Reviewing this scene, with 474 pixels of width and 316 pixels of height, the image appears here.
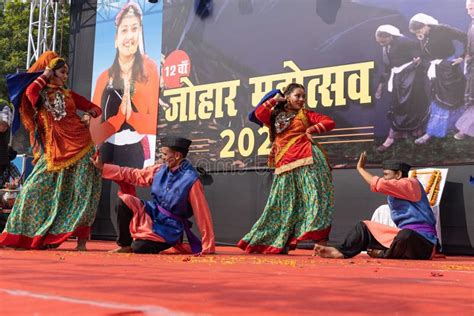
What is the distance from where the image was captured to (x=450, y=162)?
16.8ft

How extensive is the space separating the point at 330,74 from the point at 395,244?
220 cm

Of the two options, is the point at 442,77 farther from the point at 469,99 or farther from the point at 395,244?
the point at 395,244

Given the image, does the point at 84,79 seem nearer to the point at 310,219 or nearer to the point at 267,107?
the point at 267,107

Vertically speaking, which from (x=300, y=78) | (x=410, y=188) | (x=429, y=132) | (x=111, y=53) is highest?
(x=111, y=53)

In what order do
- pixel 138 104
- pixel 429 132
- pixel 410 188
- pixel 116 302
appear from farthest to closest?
pixel 138 104
pixel 429 132
pixel 410 188
pixel 116 302

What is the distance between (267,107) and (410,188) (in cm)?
132

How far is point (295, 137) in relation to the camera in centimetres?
479

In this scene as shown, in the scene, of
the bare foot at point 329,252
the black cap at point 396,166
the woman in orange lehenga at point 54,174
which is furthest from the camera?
the woman in orange lehenga at point 54,174

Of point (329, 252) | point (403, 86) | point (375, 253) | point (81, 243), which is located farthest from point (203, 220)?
point (403, 86)

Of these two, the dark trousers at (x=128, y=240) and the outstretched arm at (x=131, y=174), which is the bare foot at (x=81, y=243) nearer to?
the dark trousers at (x=128, y=240)

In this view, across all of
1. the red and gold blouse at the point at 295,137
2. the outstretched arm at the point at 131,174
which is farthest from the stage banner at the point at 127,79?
the outstretched arm at the point at 131,174

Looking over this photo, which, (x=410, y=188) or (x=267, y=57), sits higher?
(x=267, y=57)

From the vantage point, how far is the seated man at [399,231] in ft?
13.5

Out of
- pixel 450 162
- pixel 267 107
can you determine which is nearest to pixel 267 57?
pixel 267 107
